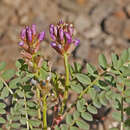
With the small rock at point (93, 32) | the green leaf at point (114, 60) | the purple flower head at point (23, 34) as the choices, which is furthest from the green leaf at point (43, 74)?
the small rock at point (93, 32)

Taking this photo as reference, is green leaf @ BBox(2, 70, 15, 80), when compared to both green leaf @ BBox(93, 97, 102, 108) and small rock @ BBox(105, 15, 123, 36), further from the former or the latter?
small rock @ BBox(105, 15, 123, 36)

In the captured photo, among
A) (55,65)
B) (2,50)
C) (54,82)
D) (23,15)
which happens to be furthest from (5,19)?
(54,82)

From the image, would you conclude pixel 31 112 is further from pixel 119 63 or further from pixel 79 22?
pixel 79 22

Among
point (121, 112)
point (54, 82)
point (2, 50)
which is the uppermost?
point (2, 50)

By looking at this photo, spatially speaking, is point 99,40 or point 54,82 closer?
point 54,82

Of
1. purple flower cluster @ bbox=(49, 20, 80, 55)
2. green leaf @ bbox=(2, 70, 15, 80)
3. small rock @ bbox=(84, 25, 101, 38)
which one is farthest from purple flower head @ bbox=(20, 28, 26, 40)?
small rock @ bbox=(84, 25, 101, 38)

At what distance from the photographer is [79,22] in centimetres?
411

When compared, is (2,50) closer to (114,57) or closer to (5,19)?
(5,19)

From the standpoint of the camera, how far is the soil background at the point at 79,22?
3.73 meters

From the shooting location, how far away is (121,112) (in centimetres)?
201

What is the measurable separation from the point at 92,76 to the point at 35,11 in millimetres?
2335

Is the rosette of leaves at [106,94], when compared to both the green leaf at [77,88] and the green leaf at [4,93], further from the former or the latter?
the green leaf at [4,93]

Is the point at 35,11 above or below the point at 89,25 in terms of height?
above

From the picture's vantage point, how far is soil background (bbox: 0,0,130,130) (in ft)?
12.2
